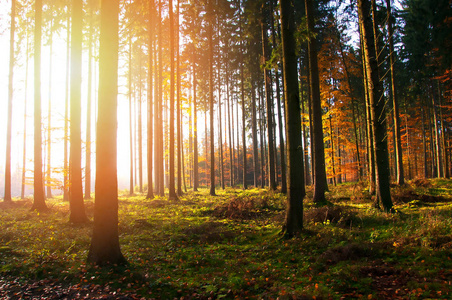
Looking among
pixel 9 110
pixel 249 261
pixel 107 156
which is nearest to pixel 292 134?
pixel 249 261

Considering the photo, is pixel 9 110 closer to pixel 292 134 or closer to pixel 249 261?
pixel 292 134

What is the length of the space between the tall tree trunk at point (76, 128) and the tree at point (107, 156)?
16.4 feet

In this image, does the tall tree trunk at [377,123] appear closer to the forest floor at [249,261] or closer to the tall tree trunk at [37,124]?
the forest floor at [249,261]

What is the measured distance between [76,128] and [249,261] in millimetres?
8583

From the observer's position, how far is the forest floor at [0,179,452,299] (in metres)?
4.36

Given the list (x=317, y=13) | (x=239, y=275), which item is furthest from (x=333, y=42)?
(x=239, y=275)

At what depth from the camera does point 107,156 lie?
607 cm

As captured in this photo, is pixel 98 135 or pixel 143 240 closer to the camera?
pixel 98 135

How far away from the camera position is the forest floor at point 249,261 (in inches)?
172

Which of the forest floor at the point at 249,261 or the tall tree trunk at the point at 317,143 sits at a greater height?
the tall tree trunk at the point at 317,143


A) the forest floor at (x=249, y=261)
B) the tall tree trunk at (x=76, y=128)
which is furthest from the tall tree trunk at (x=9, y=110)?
the tall tree trunk at (x=76, y=128)

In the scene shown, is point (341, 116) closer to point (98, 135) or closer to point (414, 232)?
point (414, 232)

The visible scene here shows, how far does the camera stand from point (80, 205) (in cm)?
1034

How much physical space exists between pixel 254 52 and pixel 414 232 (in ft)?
69.0
